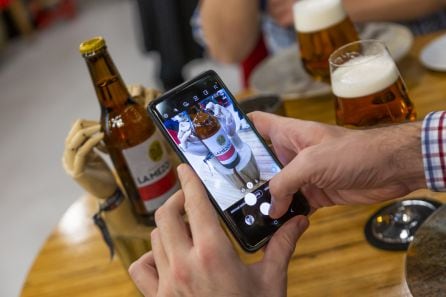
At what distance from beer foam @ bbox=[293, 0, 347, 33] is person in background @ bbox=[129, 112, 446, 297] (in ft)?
0.99

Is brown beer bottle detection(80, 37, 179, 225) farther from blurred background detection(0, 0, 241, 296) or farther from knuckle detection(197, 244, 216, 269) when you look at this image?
blurred background detection(0, 0, 241, 296)

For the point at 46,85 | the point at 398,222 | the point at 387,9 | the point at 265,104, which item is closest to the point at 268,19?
the point at 387,9

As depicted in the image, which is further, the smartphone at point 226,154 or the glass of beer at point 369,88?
the glass of beer at point 369,88

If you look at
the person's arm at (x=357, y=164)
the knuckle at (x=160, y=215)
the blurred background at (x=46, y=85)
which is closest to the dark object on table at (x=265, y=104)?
the person's arm at (x=357, y=164)

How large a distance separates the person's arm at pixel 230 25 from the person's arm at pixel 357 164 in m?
0.81

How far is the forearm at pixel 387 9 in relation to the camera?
1.42 meters

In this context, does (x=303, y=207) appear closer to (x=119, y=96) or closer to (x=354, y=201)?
(x=354, y=201)

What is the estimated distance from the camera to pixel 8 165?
2.96 metres

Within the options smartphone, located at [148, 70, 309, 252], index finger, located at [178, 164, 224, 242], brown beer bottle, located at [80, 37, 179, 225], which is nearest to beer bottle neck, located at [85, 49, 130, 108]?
brown beer bottle, located at [80, 37, 179, 225]

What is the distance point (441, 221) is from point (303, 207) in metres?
0.16

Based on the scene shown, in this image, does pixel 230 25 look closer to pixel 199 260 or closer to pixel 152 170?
pixel 152 170

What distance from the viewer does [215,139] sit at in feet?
2.37

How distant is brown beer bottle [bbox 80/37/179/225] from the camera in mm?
823

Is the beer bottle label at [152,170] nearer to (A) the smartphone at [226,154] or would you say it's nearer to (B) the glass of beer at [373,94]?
(A) the smartphone at [226,154]
